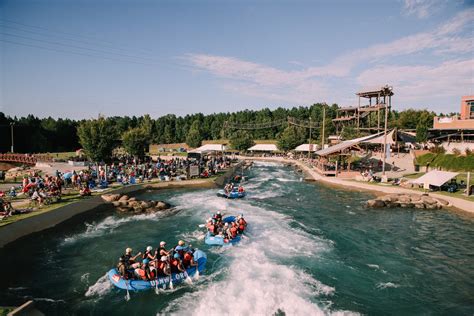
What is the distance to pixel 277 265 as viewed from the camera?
1688cm

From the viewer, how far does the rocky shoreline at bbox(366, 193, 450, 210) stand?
1134 inches

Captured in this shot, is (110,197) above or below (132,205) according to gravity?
above

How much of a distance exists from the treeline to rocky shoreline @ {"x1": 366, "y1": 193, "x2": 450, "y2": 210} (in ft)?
96.2

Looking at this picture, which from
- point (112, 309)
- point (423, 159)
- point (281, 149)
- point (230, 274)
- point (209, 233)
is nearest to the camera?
point (112, 309)

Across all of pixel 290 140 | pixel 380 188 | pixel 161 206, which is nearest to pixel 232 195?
pixel 161 206

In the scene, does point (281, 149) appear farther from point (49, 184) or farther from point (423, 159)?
point (49, 184)

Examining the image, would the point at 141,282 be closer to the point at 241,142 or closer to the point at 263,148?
the point at 241,142

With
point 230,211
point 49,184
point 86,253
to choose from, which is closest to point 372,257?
point 230,211

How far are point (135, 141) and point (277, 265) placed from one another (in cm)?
3787

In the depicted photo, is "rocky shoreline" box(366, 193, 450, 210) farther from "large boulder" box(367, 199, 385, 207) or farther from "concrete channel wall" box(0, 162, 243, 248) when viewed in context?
"concrete channel wall" box(0, 162, 243, 248)

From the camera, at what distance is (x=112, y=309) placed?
1284 cm

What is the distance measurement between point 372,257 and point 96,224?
2017cm

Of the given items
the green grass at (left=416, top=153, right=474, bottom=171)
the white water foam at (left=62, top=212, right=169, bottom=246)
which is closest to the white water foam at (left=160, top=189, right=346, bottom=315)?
the white water foam at (left=62, top=212, right=169, bottom=246)

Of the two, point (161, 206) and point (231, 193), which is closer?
point (161, 206)
